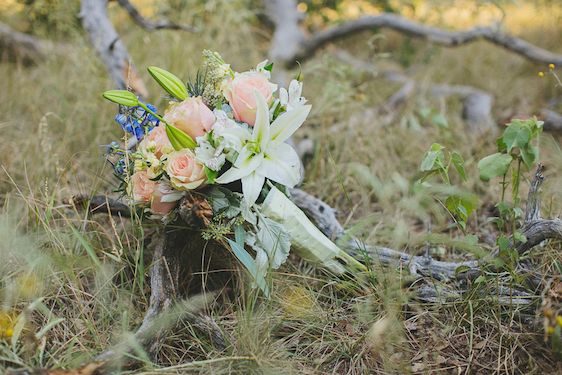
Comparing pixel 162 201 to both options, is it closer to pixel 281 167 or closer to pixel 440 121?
pixel 281 167

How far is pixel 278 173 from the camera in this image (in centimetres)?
140

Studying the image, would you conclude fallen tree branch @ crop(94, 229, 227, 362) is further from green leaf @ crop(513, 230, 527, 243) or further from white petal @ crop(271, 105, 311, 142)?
green leaf @ crop(513, 230, 527, 243)

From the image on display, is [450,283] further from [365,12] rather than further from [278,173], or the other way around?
[365,12]

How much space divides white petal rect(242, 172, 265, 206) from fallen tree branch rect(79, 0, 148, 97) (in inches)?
44.8

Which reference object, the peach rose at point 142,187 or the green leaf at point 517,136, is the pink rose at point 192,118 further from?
the green leaf at point 517,136

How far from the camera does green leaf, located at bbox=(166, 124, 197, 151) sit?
4.44 ft

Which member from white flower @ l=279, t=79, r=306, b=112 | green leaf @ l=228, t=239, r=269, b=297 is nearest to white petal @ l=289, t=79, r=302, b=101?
white flower @ l=279, t=79, r=306, b=112

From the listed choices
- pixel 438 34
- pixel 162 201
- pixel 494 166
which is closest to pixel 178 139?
pixel 162 201

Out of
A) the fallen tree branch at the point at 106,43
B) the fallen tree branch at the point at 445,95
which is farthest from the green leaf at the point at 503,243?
the fallen tree branch at the point at 106,43

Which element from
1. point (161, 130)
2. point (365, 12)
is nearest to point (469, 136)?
Answer: point (365, 12)

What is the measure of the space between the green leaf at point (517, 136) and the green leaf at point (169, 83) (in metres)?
0.88

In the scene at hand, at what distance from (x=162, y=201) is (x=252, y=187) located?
244 mm

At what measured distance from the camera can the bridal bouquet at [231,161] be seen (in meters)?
1.37

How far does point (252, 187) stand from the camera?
1380mm
